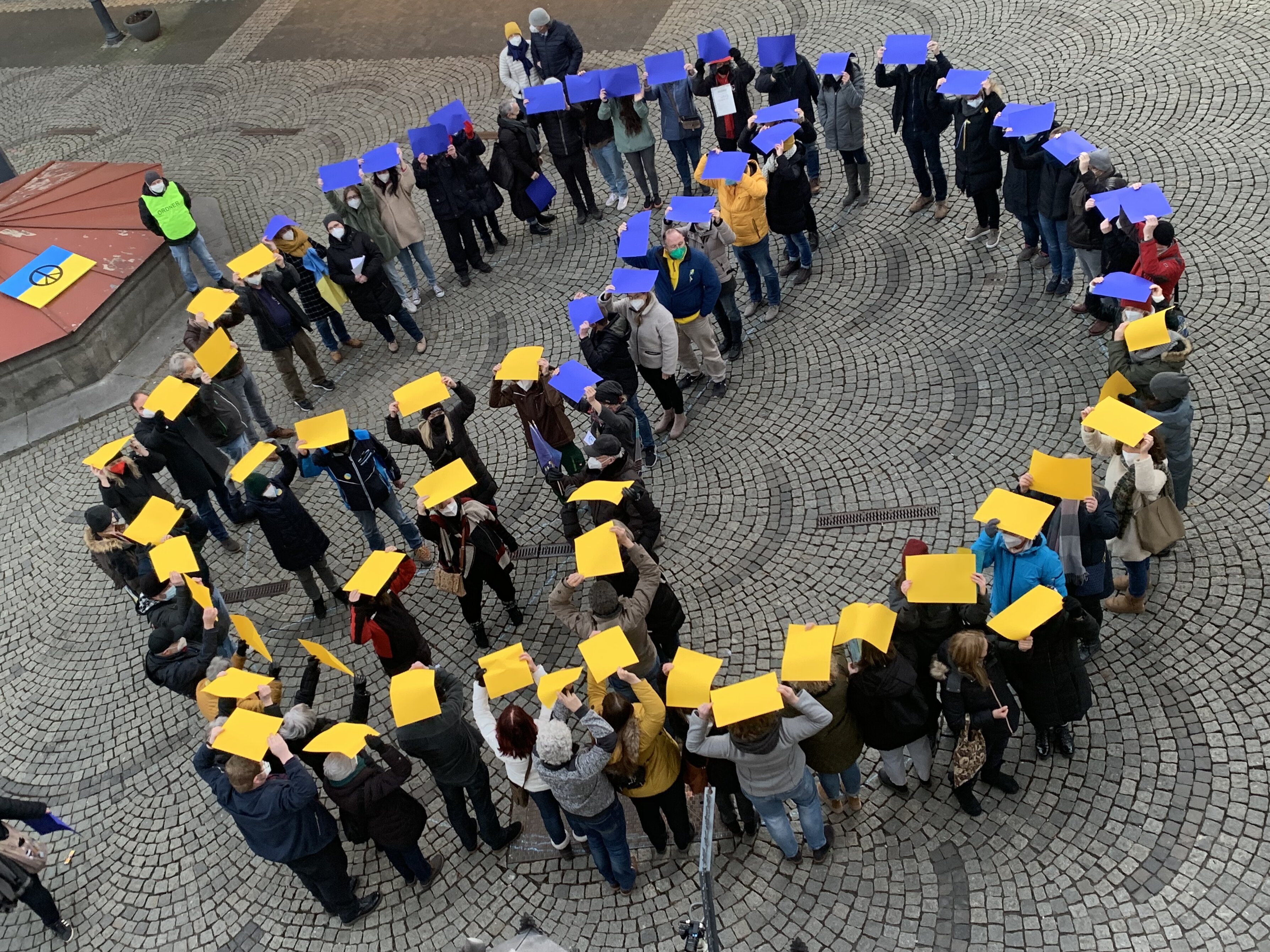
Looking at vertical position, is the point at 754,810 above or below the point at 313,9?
below

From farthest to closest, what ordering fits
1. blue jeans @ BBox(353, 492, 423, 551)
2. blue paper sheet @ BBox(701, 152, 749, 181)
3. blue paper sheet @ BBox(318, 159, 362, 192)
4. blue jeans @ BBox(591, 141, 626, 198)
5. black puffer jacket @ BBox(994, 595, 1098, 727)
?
blue jeans @ BBox(591, 141, 626, 198)
blue paper sheet @ BBox(318, 159, 362, 192)
blue paper sheet @ BBox(701, 152, 749, 181)
blue jeans @ BBox(353, 492, 423, 551)
black puffer jacket @ BBox(994, 595, 1098, 727)

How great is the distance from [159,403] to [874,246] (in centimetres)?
759

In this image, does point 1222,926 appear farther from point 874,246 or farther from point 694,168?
point 694,168

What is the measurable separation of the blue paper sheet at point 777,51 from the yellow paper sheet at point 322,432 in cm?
680

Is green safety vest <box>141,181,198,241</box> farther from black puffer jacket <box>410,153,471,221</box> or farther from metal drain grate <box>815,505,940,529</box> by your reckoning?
metal drain grate <box>815,505,940,529</box>

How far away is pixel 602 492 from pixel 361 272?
16.4 ft

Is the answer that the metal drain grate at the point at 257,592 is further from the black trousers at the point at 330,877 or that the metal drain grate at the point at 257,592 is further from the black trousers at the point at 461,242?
the black trousers at the point at 461,242

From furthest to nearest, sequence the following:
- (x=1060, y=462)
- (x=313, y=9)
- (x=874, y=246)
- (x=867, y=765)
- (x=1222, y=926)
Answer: (x=313, y=9) → (x=874, y=246) → (x=867, y=765) → (x=1060, y=462) → (x=1222, y=926)

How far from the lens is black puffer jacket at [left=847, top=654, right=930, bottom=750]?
615 cm

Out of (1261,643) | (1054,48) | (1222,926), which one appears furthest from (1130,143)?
(1222,926)

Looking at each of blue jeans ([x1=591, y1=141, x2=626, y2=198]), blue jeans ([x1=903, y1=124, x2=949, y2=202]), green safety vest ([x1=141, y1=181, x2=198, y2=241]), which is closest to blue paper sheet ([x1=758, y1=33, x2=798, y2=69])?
blue jeans ([x1=903, y1=124, x2=949, y2=202])

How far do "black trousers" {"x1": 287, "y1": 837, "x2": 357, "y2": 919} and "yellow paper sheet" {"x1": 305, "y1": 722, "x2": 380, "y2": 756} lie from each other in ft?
2.72

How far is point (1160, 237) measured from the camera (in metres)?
8.52

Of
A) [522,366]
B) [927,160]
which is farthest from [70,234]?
[927,160]
